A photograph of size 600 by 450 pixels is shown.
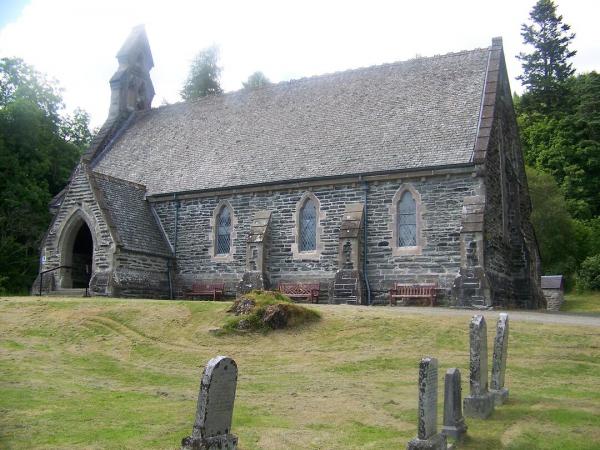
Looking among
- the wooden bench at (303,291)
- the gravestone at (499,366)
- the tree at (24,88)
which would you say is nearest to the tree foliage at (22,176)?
the tree at (24,88)

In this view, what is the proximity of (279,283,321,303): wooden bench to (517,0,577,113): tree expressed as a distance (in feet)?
166

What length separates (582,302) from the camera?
144 feet

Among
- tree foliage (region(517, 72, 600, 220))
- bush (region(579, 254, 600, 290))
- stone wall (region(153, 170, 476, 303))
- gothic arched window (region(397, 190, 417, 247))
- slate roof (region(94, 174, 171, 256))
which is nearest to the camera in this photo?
stone wall (region(153, 170, 476, 303))

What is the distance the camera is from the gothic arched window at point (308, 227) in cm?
2658

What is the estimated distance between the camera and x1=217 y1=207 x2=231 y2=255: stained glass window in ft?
94.4

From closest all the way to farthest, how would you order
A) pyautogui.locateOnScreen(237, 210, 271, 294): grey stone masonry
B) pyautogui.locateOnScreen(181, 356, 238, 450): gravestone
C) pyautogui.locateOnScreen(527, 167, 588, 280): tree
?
pyautogui.locateOnScreen(181, 356, 238, 450): gravestone
pyautogui.locateOnScreen(237, 210, 271, 294): grey stone masonry
pyautogui.locateOnScreen(527, 167, 588, 280): tree

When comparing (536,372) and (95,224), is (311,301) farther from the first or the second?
(536,372)

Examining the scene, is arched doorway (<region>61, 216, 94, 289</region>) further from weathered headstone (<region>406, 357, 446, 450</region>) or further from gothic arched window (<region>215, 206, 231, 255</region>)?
weathered headstone (<region>406, 357, 446, 450</region>)

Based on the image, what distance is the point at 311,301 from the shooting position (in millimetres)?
25312

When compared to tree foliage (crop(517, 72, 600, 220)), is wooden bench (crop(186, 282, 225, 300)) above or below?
below

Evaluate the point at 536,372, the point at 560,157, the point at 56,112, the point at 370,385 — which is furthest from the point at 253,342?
the point at 560,157

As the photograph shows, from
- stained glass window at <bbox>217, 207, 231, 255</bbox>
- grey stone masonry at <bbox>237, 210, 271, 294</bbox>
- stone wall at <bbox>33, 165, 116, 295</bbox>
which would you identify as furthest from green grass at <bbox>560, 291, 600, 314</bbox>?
stone wall at <bbox>33, 165, 116, 295</bbox>

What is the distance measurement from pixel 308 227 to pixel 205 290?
17.7 feet

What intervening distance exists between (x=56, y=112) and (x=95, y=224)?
73.5 feet
